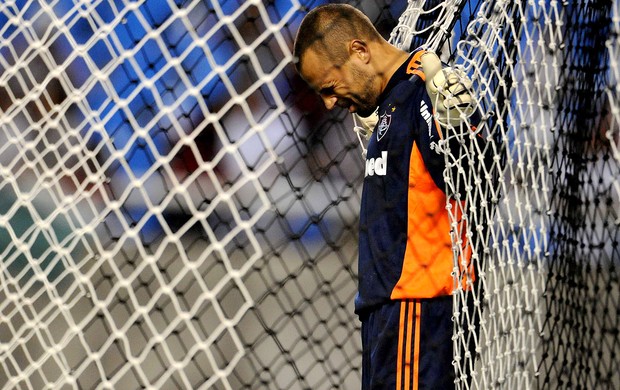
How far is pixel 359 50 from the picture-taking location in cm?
118

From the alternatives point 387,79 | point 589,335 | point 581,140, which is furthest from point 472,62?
point 589,335

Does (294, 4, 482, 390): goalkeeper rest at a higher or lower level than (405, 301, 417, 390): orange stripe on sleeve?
higher

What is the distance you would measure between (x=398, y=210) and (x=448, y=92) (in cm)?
19

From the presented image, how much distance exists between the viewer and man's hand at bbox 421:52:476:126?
1.07 m

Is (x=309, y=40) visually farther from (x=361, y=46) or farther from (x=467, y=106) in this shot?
(x=467, y=106)

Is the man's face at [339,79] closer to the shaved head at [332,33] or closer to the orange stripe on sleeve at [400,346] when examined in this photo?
the shaved head at [332,33]

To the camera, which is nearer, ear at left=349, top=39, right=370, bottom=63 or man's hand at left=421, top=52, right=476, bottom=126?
Result: man's hand at left=421, top=52, right=476, bottom=126

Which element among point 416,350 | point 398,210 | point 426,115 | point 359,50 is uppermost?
point 359,50

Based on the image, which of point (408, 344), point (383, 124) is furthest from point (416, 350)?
point (383, 124)

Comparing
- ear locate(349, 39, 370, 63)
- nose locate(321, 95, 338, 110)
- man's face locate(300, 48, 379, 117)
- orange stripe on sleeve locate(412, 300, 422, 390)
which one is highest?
ear locate(349, 39, 370, 63)

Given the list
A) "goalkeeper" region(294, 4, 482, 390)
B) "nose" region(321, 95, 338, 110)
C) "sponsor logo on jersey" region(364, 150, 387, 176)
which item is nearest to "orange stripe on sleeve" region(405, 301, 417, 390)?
"goalkeeper" region(294, 4, 482, 390)

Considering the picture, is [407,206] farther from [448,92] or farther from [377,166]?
[448,92]

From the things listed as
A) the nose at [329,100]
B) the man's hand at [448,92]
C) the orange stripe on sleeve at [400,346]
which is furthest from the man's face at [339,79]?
the orange stripe on sleeve at [400,346]

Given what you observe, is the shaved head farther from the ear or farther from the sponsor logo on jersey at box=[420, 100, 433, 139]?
the sponsor logo on jersey at box=[420, 100, 433, 139]
